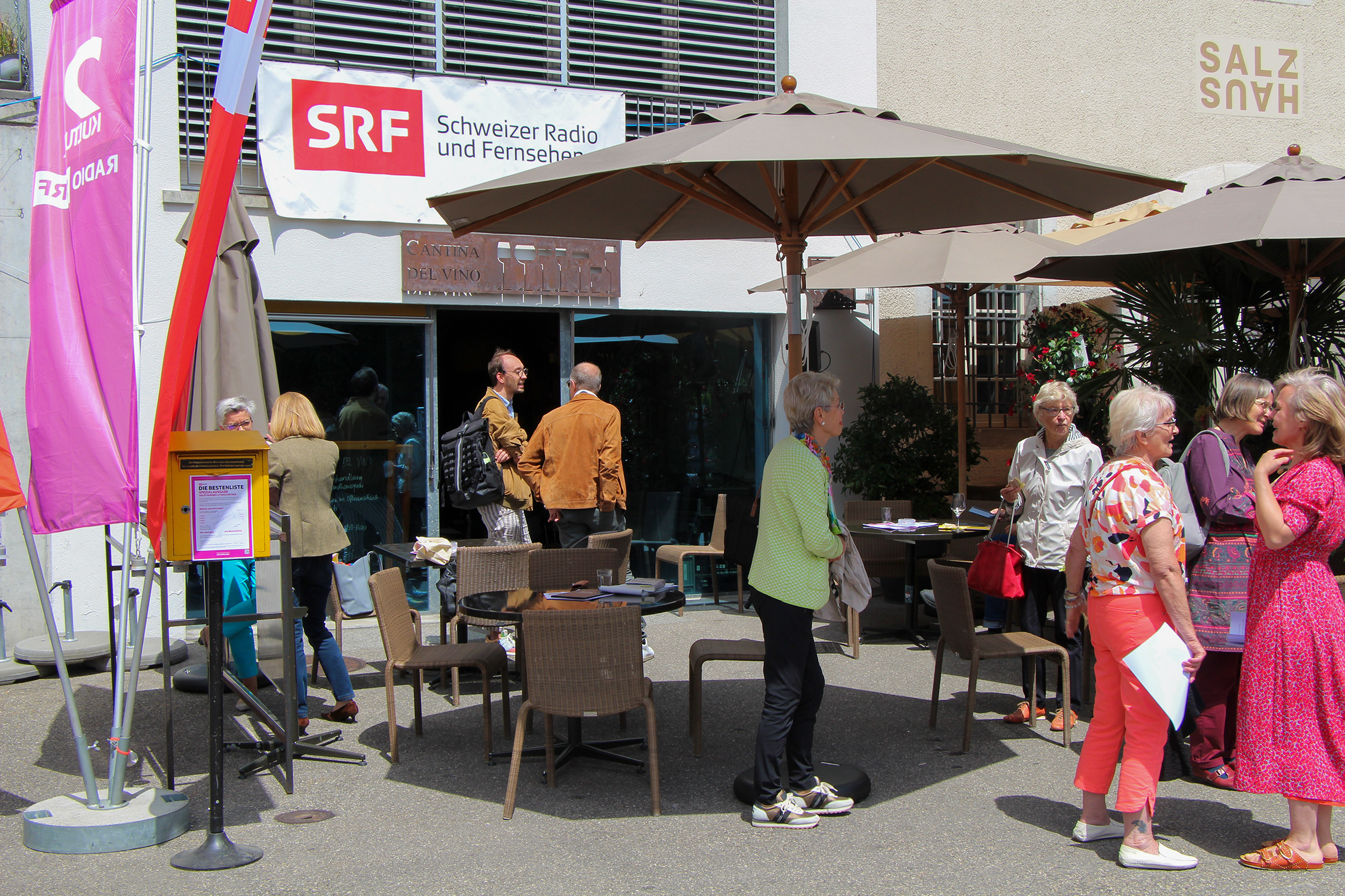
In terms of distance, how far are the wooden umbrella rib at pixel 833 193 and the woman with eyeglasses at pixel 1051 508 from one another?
163 cm

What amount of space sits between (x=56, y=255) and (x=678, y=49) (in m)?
6.68

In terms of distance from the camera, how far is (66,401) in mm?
4195

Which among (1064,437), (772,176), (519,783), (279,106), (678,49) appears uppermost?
(678,49)

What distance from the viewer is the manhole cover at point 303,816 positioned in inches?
176

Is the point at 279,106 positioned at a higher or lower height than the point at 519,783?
higher

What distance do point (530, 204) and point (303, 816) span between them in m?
2.88

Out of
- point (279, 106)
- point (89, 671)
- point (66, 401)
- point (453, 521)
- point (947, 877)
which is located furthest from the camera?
point (453, 521)

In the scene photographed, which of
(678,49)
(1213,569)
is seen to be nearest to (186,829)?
(1213,569)

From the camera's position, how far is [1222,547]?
4723 mm

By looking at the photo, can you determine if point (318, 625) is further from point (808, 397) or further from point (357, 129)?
point (357, 129)

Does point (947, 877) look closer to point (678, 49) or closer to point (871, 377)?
point (871, 377)

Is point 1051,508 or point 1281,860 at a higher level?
point 1051,508

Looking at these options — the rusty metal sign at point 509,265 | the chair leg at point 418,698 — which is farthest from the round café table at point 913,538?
the rusty metal sign at point 509,265

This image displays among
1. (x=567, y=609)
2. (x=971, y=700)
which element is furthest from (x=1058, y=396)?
Result: (x=567, y=609)
